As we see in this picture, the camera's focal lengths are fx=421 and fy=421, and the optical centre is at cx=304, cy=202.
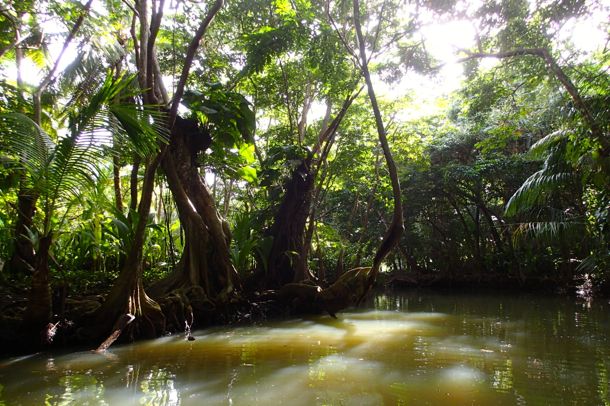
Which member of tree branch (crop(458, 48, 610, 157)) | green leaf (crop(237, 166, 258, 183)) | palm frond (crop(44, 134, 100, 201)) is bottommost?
palm frond (crop(44, 134, 100, 201))

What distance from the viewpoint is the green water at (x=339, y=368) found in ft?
11.4

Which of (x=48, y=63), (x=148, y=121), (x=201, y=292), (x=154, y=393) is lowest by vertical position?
(x=154, y=393)

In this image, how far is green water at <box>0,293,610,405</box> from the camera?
137 inches

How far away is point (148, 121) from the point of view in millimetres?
4684

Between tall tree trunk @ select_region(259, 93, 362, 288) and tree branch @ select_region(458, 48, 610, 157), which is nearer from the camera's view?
tree branch @ select_region(458, 48, 610, 157)

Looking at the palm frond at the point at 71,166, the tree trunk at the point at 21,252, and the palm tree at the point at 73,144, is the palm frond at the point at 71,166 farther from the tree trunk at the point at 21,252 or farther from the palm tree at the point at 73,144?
the tree trunk at the point at 21,252

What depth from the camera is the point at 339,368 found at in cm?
437

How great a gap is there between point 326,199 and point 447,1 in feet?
30.9

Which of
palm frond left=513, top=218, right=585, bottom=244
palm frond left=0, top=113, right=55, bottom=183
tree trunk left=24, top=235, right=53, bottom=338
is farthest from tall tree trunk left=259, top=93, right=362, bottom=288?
palm frond left=0, top=113, right=55, bottom=183

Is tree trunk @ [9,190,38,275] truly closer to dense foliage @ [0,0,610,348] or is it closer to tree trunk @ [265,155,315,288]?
dense foliage @ [0,0,610,348]

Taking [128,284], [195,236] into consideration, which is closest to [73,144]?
[128,284]

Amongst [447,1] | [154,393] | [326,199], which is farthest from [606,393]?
[326,199]

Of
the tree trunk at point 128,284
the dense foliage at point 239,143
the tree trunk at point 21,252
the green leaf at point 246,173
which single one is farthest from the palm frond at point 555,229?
the tree trunk at point 21,252

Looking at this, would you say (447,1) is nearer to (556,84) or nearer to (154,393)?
(556,84)
